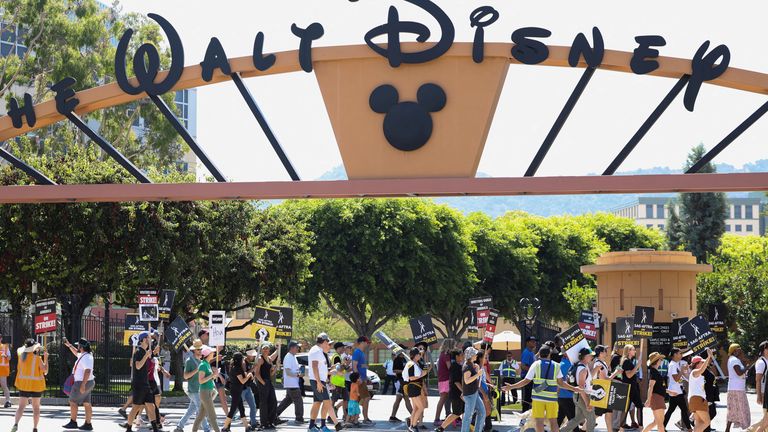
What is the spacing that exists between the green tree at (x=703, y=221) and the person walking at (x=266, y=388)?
50932 mm

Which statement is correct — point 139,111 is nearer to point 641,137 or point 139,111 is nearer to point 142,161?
point 142,161

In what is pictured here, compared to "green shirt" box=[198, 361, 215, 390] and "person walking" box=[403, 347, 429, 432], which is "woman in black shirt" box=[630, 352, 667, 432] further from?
"green shirt" box=[198, 361, 215, 390]

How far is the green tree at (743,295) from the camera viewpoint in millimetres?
46375

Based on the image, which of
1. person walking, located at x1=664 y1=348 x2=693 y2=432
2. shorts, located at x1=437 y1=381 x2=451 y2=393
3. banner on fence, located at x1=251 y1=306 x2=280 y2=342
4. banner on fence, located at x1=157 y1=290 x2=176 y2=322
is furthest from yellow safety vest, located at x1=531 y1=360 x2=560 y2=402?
banner on fence, located at x1=157 y1=290 x2=176 y2=322

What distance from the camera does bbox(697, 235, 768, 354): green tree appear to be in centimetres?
4638

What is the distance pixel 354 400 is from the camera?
23.7 metres

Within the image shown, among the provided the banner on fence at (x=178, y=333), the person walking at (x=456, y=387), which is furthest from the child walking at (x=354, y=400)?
the banner on fence at (x=178, y=333)

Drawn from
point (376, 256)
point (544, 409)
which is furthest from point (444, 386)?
point (376, 256)

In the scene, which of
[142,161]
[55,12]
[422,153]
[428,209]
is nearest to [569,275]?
[428,209]

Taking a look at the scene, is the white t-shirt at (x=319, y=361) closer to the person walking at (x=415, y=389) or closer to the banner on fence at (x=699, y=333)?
the person walking at (x=415, y=389)

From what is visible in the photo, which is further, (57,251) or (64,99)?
(57,251)

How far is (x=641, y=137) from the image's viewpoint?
16031 mm

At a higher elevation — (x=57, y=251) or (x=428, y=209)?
(x=428, y=209)

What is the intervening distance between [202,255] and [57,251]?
160 inches
